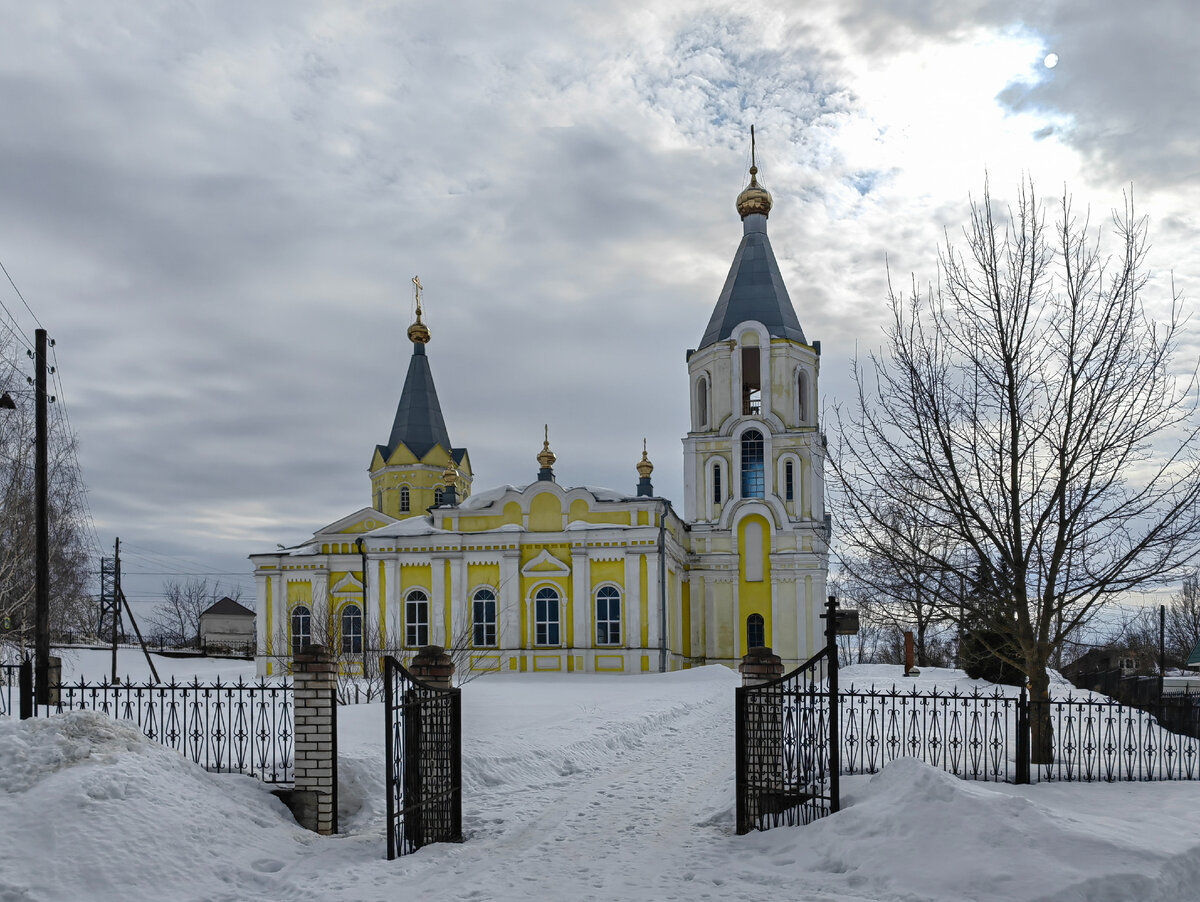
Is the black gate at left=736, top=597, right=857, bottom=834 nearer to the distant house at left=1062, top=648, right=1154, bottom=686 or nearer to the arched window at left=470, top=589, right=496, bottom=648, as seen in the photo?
the distant house at left=1062, top=648, right=1154, bottom=686

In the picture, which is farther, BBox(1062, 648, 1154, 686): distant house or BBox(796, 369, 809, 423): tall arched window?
BBox(796, 369, 809, 423): tall arched window

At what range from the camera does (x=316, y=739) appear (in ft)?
30.5

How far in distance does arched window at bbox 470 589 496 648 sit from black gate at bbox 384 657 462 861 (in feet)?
74.9

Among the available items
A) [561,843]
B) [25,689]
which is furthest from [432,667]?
[25,689]

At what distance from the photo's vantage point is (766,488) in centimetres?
3609

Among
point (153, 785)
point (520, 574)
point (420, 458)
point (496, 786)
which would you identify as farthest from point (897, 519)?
point (420, 458)

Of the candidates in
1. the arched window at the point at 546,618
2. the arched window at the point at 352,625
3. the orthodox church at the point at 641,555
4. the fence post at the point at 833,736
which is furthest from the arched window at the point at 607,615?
the fence post at the point at 833,736

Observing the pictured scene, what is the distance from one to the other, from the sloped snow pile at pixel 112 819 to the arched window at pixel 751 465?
95.2ft

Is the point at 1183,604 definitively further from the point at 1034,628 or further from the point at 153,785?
the point at 153,785

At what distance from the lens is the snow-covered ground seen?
6844 millimetres

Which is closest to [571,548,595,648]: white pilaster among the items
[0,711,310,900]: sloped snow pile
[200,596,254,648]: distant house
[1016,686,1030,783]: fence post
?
[1016,686,1030,783]: fence post

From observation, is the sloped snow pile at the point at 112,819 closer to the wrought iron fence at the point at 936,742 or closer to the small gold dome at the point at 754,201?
the wrought iron fence at the point at 936,742

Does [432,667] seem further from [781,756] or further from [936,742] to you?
[936,742]

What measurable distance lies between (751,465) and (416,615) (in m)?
13.0
